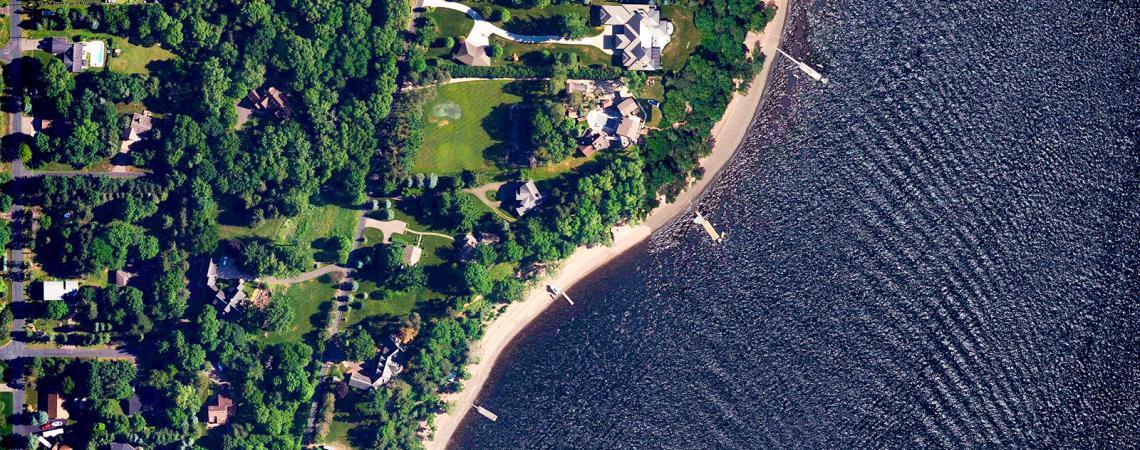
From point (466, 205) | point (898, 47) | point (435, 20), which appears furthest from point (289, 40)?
point (898, 47)

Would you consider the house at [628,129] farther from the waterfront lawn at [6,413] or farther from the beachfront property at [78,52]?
the waterfront lawn at [6,413]

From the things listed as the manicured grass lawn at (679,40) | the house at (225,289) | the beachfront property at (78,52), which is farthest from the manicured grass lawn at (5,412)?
the manicured grass lawn at (679,40)

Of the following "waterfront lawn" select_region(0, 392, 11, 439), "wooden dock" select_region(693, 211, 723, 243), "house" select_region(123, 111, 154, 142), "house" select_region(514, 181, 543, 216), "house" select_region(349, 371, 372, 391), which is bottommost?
"waterfront lawn" select_region(0, 392, 11, 439)

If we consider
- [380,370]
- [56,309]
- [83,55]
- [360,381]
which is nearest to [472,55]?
[380,370]

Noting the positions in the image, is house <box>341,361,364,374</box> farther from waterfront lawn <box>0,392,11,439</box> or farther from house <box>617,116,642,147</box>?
house <box>617,116,642,147</box>

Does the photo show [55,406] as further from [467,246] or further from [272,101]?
[467,246]

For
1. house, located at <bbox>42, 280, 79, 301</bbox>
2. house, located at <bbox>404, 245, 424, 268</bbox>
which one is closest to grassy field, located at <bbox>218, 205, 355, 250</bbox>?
house, located at <bbox>404, 245, 424, 268</bbox>

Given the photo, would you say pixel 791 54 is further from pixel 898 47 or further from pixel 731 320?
pixel 731 320

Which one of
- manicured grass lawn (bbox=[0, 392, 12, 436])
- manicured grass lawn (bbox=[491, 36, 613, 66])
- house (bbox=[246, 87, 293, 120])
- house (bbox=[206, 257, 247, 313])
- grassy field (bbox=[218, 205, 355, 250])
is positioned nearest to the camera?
manicured grass lawn (bbox=[0, 392, 12, 436])
